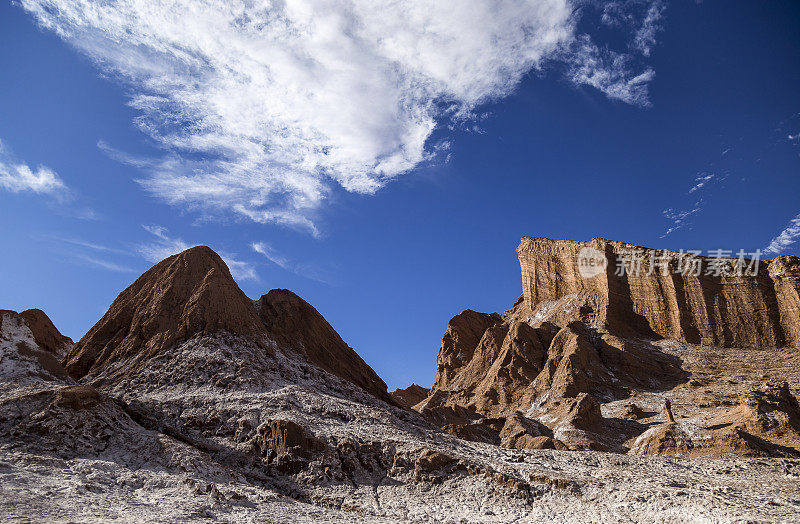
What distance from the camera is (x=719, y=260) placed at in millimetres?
99438

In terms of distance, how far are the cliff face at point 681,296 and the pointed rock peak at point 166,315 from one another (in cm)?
6393

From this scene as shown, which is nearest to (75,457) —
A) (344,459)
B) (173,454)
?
(173,454)

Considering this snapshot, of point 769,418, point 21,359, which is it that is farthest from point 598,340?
point 21,359

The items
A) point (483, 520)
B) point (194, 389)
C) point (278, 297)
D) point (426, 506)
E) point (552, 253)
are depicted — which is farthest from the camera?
point (552, 253)

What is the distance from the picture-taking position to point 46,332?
182 ft

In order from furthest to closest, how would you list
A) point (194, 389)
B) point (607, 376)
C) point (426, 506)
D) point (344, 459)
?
point (607, 376) < point (194, 389) < point (344, 459) < point (426, 506)

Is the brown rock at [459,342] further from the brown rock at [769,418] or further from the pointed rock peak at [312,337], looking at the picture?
the brown rock at [769,418]

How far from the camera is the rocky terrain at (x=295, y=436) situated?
2711 centimetres

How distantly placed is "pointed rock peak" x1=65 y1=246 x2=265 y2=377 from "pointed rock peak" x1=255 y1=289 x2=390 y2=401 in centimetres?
454

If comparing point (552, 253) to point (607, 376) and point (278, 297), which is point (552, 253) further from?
point (278, 297)

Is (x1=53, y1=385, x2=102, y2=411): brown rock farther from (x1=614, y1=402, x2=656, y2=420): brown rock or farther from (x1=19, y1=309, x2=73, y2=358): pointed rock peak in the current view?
(x1=614, y1=402, x2=656, y2=420): brown rock

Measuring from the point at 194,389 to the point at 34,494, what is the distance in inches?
668

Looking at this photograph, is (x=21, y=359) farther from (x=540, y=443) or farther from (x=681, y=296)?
(x=681, y=296)

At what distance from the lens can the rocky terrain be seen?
27109 millimetres
